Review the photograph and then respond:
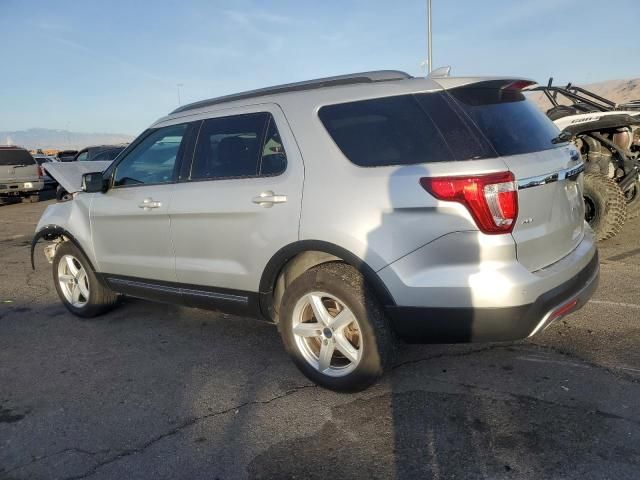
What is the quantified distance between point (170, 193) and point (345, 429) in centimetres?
213

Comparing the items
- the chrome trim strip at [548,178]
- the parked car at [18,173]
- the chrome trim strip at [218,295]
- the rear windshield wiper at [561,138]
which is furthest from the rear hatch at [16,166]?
the chrome trim strip at [548,178]

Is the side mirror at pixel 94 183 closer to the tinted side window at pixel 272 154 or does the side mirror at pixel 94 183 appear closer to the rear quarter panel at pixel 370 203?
the tinted side window at pixel 272 154

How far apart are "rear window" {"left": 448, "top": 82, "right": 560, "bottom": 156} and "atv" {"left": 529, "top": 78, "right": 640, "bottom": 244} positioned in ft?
10.3

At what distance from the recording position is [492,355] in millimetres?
3742

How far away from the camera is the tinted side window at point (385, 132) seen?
2.89 m

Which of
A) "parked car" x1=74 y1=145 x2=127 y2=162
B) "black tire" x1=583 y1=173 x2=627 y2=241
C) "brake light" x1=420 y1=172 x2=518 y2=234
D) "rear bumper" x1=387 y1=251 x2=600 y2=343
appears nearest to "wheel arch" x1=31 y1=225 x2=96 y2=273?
"rear bumper" x1=387 y1=251 x2=600 y2=343

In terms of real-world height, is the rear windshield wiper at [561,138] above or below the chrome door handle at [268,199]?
above

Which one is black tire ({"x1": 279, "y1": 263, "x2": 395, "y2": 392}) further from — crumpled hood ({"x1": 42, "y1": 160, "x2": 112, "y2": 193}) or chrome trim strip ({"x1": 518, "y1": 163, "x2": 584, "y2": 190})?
crumpled hood ({"x1": 42, "y1": 160, "x2": 112, "y2": 193})

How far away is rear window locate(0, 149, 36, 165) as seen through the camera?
54.4ft

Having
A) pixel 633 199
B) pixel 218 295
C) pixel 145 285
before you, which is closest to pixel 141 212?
pixel 145 285

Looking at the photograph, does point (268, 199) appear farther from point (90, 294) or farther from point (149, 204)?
point (90, 294)

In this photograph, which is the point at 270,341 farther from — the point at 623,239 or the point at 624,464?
the point at 623,239

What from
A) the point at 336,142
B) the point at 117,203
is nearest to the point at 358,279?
the point at 336,142

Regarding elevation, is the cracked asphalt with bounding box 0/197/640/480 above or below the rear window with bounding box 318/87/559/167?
below
